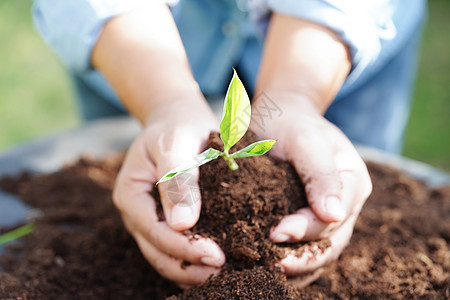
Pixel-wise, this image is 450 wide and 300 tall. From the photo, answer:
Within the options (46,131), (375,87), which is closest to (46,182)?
(375,87)

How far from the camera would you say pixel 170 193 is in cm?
82

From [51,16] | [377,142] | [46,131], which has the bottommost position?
[46,131]

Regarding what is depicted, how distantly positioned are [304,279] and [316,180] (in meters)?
0.21

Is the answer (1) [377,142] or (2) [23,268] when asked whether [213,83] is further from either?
(2) [23,268]

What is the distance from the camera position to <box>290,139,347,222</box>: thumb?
0.82 metres

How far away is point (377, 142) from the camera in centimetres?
193

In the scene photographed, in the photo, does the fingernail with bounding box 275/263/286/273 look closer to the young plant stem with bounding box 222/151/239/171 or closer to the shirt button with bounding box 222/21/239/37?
the young plant stem with bounding box 222/151/239/171

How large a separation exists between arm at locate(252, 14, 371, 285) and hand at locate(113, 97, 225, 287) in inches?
5.7

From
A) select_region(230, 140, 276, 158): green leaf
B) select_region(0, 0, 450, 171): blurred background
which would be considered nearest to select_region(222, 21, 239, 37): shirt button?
select_region(230, 140, 276, 158): green leaf

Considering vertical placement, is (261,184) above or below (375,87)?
above

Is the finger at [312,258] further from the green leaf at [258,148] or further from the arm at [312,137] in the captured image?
the green leaf at [258,148]

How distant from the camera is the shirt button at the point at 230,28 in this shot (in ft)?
5.47

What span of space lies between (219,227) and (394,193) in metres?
0.85

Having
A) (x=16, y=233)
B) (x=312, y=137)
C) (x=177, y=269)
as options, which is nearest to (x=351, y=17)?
(x=312, y=137)
